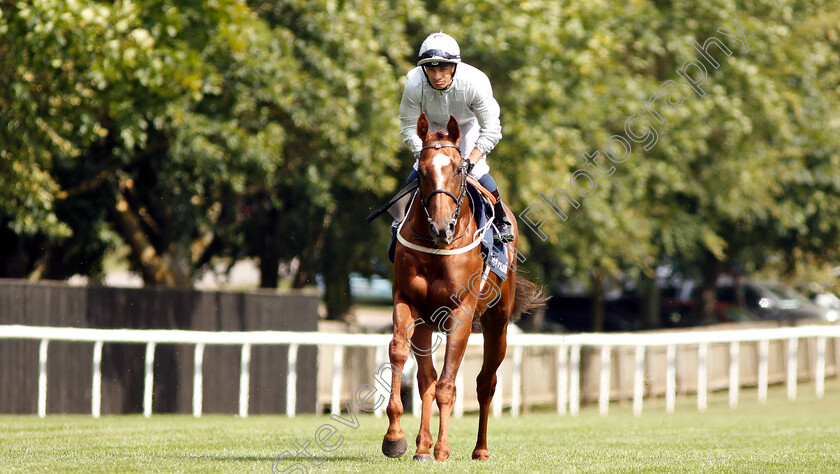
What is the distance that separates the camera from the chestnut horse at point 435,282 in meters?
7.78

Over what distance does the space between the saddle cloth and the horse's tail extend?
101 centimetres

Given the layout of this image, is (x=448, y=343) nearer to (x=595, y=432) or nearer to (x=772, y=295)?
(x=595, y=432)

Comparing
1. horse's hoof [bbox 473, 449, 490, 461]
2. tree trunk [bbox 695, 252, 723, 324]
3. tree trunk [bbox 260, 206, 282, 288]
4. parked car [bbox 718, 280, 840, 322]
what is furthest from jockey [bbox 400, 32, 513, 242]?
parked car [bbox 718, 280, 840, 322]

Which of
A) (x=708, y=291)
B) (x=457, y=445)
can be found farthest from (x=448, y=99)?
(x=708, y=291)

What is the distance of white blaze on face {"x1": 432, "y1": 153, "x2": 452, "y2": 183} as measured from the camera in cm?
775

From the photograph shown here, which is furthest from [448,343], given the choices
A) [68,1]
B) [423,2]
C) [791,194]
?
[791,194]

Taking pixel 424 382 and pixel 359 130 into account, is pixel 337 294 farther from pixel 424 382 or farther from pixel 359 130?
pixel 424 382

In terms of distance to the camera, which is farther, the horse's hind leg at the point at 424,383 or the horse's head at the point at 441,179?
the horse's hind leg at the point at 424,383

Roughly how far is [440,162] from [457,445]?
310cm

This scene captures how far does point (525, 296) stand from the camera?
1007 centimetres

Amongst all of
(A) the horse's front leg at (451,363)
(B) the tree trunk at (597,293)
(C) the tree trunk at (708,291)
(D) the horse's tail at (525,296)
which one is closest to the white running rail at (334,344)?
(D) the horse's tail at (525,296)

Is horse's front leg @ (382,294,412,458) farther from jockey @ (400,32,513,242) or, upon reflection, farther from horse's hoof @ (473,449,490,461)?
jockey @ (400,32,513,242)

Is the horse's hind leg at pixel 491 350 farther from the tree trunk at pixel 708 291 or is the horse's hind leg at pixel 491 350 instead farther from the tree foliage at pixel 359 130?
the tree trunk at pixel 708 291

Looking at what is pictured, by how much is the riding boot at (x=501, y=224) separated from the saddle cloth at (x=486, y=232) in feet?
0.15
